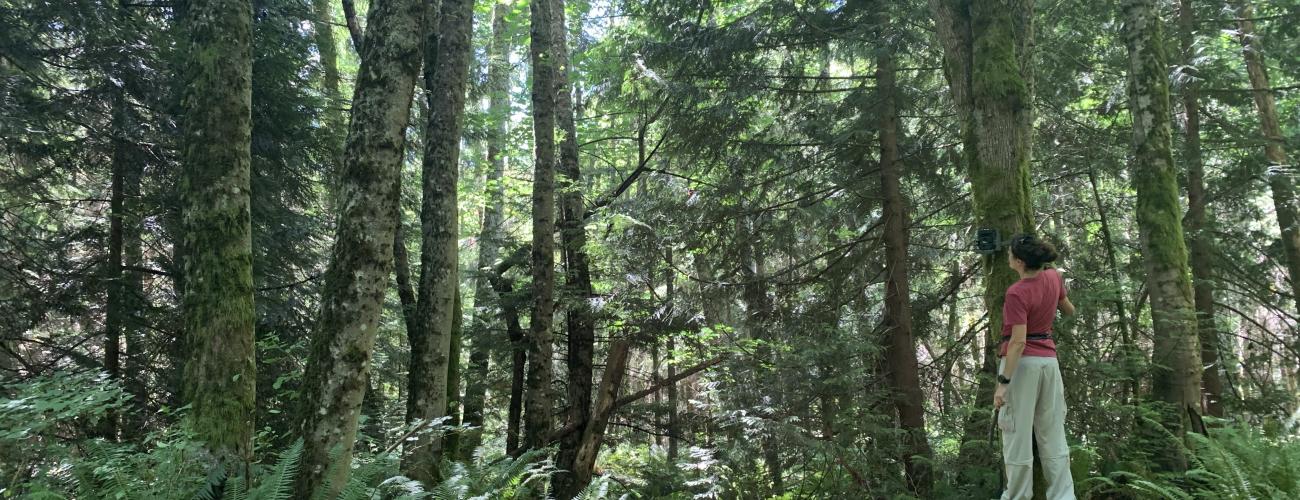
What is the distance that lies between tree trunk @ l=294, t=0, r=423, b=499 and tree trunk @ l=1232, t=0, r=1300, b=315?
1112 centimetres

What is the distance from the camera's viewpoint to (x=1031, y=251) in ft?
16.0

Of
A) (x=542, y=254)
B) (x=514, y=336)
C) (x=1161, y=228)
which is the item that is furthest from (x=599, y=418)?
(x=1161, y=228)

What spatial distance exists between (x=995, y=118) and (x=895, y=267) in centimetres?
465

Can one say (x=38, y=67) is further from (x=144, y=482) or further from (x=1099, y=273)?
(x=1099, y=273)

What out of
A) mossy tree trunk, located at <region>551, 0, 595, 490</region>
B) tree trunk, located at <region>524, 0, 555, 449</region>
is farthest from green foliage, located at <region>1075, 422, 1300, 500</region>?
tree trunk, located at <region>524, 0, 555, 449</region>

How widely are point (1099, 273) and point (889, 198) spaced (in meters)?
2.92

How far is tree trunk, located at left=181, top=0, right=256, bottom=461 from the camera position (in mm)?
4805

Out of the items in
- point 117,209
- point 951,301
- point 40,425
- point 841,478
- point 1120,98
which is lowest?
point 841,478

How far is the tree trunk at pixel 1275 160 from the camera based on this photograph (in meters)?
9.06

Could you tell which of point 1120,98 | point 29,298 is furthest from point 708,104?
point 29,298

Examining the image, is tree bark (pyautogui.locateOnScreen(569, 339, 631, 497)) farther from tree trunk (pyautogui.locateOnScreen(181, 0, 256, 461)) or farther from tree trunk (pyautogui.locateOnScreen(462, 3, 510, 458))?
tree trunk (pyautogui.locateOnScreen(181, 0, 256, 461))

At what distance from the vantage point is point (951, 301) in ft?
36.0

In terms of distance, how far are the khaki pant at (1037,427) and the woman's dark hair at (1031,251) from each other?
78cm

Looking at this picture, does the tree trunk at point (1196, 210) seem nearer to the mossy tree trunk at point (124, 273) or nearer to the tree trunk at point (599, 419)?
the tree trunk at point (599, 419)
